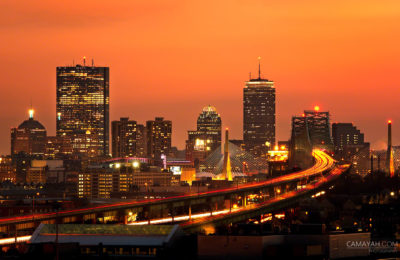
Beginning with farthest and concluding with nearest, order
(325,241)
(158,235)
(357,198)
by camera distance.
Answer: (357,198), (158,235), (325,241)

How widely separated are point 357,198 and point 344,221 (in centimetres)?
6038

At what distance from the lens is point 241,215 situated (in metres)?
138

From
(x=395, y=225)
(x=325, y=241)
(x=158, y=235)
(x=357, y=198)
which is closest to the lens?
(x=325, y=241)

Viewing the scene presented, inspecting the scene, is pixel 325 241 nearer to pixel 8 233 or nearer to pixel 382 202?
pixel 8 233

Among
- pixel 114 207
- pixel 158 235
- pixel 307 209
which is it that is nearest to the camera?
pixel 158 235

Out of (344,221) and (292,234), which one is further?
(344,221)

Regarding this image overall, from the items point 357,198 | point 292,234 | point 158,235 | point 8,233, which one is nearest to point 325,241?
point 292,234

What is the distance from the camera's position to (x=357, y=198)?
653 feet

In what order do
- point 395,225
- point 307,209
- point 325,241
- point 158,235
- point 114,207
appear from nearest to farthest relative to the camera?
point 325,241, point 158,235, point 395,225, point 114,207, point 307,209

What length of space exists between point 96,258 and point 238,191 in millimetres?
93087

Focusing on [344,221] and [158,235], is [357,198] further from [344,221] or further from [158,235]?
[158,235]

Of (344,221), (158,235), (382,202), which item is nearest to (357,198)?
(382,202)

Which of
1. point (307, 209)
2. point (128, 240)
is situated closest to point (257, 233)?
point (128, 240)

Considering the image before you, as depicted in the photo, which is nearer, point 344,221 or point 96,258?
point 96,258
